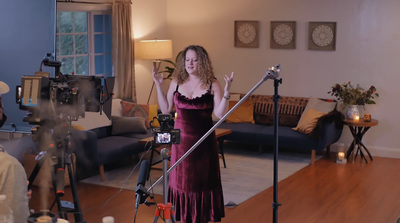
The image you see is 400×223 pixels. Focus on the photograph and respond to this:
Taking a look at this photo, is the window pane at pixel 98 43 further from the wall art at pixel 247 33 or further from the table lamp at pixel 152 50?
the wall art at pixel 247 33

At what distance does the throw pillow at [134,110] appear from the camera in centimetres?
791

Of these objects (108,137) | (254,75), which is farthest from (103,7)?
(254,75)

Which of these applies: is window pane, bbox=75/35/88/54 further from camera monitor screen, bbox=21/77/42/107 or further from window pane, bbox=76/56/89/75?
camera monitor screen, bbox=21/77/42/107

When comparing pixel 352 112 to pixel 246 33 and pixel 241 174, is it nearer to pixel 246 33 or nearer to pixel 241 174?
pixel 241 174

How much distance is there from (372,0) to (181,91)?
14.2 feet

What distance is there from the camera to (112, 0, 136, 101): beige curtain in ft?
26.6

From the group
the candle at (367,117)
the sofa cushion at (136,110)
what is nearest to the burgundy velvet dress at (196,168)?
the sofa cushion at (136,110)

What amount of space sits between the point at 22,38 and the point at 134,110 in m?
2.75

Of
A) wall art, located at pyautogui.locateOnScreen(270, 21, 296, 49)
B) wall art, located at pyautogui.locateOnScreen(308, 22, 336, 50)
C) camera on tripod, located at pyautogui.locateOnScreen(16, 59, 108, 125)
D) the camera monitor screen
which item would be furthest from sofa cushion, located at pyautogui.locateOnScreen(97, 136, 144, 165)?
the camera monitor screen

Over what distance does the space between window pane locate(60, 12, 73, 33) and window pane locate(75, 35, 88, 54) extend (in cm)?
19

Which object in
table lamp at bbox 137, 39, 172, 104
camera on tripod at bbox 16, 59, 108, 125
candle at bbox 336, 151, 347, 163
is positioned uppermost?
table lamp at bbox 137, 39, 172, 104

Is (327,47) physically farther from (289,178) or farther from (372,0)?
(289,178)

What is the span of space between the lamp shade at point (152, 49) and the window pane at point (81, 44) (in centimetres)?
80

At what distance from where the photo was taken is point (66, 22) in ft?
24.6
